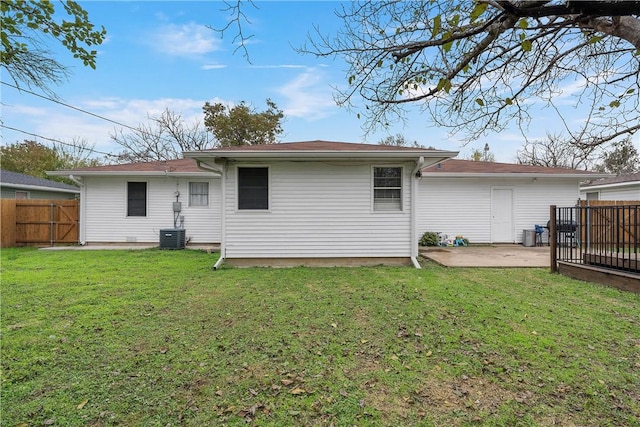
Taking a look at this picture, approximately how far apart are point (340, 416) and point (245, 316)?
7.53 feet

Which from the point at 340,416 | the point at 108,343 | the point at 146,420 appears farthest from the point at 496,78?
the point at 108,343

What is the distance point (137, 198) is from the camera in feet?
38.3

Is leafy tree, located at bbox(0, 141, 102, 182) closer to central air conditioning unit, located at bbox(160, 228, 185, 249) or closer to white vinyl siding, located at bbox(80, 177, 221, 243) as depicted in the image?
white vinyl siding, located at bbox(80, 177, 221, 243)

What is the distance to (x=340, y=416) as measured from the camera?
7.20ft

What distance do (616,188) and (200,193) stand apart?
19277 mm

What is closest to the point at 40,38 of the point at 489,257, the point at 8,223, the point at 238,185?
the point at 238,185

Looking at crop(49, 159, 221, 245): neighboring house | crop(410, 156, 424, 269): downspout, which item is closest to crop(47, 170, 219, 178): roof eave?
crop(49, 159, 221, 245): neighboring house

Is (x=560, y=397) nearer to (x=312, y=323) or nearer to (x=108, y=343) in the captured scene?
(x=312, y=323)

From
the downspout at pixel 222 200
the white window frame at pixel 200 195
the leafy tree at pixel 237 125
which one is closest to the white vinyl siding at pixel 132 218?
the white window frame at pixel 200 195

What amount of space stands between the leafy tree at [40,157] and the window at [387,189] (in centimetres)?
2605

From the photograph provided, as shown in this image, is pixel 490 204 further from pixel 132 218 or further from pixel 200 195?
pixel 132 218

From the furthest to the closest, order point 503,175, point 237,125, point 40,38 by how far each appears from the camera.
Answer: point 237,125 → point 503,175 → point 40,38

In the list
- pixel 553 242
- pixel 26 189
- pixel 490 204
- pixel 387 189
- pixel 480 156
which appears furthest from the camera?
pixel 480 156

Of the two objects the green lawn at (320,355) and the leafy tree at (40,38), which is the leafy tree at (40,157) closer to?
the green lawn at (320,355)
